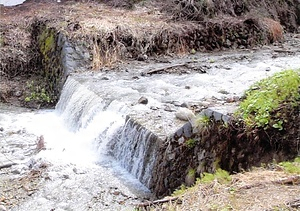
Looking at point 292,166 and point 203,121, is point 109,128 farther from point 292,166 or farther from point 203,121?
point 292,166

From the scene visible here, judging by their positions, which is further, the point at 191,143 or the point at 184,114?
the point at 184,114

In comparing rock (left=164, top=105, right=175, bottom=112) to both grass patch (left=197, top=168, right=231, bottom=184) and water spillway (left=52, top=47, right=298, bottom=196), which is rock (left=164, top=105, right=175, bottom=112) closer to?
water spillway (left=52, top=47, right=298, bottom=196)

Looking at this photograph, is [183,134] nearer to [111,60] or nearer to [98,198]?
[98,198]

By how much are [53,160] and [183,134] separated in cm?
171

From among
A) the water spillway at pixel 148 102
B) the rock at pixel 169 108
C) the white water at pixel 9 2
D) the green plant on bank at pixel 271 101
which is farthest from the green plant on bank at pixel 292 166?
the white water at pixel 9 2

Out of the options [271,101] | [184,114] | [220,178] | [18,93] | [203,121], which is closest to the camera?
[220,178]

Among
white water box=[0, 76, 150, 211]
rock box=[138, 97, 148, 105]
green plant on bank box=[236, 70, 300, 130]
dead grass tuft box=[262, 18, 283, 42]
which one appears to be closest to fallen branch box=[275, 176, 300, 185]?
green plant on bank box=[236, 70, 300, 130]

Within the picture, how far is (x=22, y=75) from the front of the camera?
7801 mm

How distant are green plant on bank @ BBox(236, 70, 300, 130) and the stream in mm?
1002

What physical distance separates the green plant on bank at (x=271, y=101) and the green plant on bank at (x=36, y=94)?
4874 millimetres

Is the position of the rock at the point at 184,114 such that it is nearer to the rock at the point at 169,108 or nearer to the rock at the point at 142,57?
the rock at the point at 169,108

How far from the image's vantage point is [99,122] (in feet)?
16.1

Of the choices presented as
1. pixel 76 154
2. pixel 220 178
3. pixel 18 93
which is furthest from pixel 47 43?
pixel 220 178

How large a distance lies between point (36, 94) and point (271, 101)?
5.36 meters
